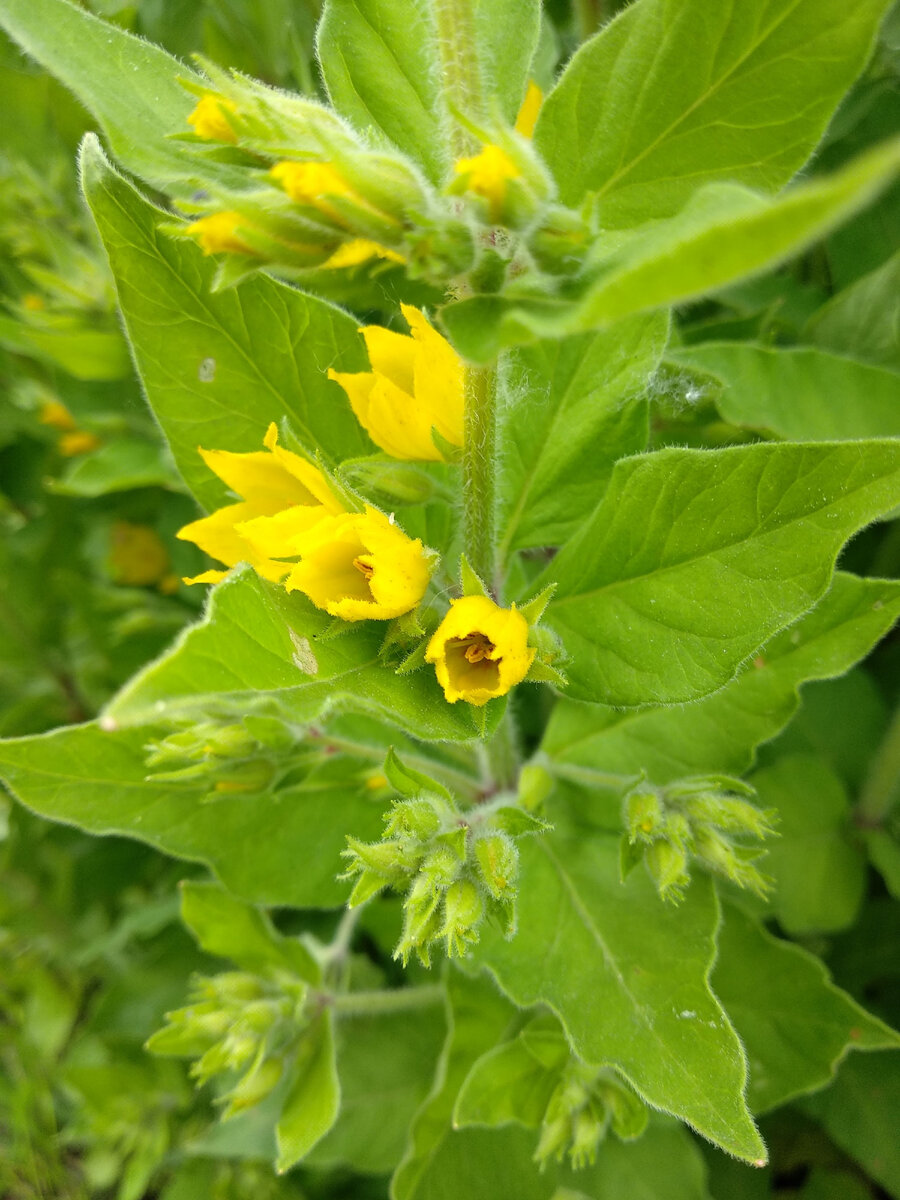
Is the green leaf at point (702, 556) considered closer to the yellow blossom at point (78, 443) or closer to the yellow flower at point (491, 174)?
the yellow flower at point (491, 174)

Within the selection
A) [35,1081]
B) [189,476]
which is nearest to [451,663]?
[189,476]

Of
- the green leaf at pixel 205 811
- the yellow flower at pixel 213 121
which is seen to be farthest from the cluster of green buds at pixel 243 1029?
the yellow flower at pixel 213 121

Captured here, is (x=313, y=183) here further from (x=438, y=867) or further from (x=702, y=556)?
(x=438, y=867)

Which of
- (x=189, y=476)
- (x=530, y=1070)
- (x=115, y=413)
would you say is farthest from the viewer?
(x=115, y=413)

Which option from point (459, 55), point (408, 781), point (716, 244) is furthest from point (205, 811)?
point (716, 244)

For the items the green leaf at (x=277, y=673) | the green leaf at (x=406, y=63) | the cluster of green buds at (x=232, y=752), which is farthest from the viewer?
the cluster of green buds at (x=232, y=752)

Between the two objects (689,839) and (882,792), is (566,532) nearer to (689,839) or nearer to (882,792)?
(689,839)
